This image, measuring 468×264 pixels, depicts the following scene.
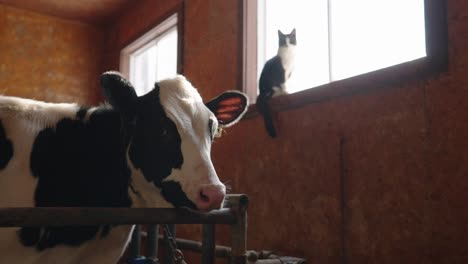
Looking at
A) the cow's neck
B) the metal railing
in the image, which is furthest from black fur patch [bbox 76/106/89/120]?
the metal railing

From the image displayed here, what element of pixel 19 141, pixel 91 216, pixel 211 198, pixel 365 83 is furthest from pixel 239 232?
pixel 365 83

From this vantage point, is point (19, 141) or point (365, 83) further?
point (365, 83)

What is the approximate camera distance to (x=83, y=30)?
606 cm

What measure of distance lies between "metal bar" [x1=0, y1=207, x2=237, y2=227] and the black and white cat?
175cm

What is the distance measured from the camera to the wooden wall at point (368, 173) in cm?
193

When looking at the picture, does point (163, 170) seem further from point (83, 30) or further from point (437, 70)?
point (83, 30)

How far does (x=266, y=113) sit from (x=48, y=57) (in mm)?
3885

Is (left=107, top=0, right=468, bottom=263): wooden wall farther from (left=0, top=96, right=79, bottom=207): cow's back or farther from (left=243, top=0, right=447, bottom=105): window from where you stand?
(left=0, top=96, right=79, bottom=207): cow's back

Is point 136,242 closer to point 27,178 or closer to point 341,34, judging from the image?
point 27,178

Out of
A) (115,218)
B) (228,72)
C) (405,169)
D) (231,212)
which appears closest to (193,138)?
(231,212)

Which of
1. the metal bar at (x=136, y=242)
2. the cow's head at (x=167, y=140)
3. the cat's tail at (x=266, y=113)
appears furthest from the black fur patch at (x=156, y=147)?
the cat's tail at (x=266, y=113)

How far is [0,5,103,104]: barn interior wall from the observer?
217 inches

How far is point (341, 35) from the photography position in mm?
2713

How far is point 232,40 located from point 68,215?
2.68m
